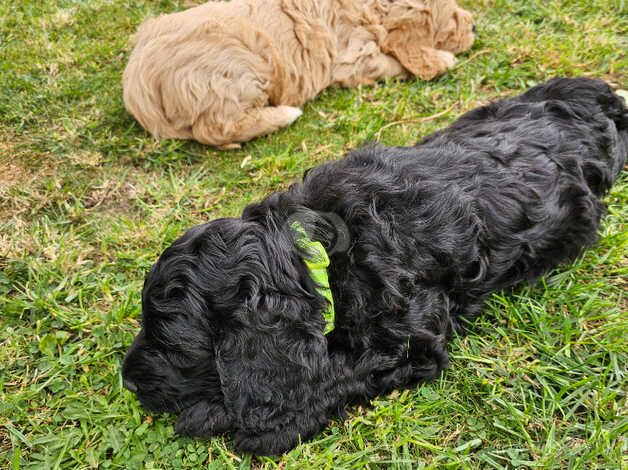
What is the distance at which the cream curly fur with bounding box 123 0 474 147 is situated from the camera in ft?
13.5

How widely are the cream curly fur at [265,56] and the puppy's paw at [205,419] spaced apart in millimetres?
2510

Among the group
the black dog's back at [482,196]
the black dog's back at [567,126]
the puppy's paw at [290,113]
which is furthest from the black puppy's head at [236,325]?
the puppy's paw at [290,113]

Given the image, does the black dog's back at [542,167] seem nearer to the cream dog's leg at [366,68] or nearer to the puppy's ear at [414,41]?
the puppy's ear at [414,41]

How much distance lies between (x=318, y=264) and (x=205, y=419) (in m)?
0.88

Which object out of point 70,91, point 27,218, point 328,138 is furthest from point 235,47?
point 27,218

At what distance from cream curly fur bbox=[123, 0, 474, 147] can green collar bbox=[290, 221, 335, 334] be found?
88.7 inches

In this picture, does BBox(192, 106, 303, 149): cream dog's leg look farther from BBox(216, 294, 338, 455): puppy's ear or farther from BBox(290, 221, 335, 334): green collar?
BBox(216, 294, 338, 455): puppy's ear

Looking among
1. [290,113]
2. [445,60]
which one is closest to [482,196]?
[290,113]

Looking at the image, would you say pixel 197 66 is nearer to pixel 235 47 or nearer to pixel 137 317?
pixel 235 47

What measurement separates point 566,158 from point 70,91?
428cm

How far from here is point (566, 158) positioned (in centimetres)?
286

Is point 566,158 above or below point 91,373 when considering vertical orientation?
above

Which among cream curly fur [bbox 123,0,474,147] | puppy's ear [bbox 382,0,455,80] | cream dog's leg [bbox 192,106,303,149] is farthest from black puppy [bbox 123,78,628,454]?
puppy's ear [bbox 382,0,455,80]

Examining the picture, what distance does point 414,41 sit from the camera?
503 cm
